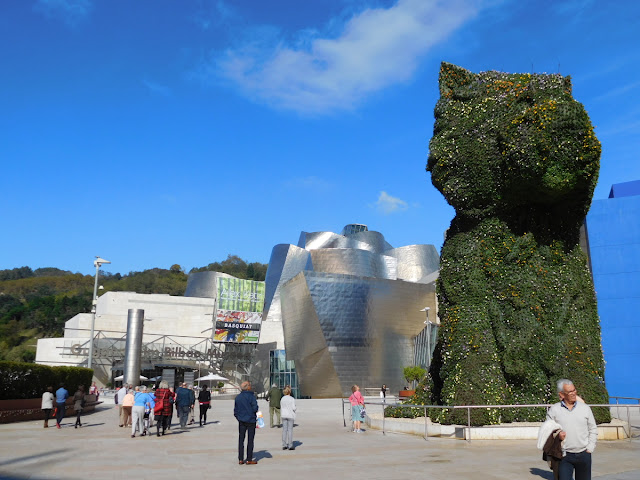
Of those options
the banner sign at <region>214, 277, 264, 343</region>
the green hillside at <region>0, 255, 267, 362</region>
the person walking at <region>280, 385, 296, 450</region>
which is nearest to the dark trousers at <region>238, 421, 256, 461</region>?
the person walking at <region>280, 385, 296, 450</region>

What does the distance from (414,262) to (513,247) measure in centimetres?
4561

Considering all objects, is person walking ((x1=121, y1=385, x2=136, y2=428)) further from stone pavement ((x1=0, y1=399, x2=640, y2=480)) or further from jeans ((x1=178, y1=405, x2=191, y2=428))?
stone pavement ((x1=0, y1=399, x2=640, y2=480))

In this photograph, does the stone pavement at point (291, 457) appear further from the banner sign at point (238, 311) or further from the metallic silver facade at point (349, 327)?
the banner sign at point (238, 311)

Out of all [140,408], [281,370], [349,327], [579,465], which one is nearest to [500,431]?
[579,465]

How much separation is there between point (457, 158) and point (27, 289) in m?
152

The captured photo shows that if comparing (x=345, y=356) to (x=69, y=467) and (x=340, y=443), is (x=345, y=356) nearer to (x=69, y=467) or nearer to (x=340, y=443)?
(x=340, y=443)

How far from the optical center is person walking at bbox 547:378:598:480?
15.8 ft

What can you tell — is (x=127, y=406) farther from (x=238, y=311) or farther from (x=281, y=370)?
(x=238, y=311)

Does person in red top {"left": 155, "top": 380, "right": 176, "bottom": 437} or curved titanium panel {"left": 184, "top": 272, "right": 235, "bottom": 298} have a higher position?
curved titanium panel {"left": 184, "top": 272, "right": 235, "bottom": 298}

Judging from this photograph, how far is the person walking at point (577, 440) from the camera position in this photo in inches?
189

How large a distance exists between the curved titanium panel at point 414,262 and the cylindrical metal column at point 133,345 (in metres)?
29.5

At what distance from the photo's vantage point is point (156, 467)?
8414mm

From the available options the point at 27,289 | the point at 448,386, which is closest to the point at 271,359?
the point at 448,386

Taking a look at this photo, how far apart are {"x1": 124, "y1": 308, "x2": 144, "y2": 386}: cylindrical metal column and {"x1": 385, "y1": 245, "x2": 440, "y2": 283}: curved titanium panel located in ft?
96.8
